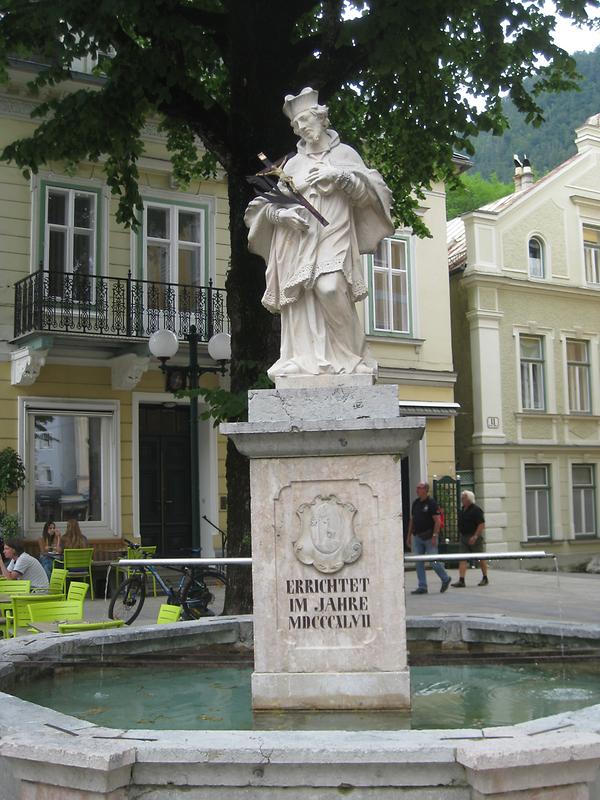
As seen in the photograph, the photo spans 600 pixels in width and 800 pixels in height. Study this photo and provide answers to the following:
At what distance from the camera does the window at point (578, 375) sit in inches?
1058

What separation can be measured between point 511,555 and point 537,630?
1.63 meters

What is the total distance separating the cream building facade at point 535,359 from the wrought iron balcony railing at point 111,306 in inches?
331

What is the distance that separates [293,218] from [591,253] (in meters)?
23.8

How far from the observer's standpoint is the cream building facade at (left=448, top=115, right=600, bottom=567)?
2494cm

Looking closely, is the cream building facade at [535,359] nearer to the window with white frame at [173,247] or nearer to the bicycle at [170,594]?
the window with white frame at [173,247]

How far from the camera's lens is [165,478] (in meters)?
20.1

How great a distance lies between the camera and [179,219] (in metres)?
20.4

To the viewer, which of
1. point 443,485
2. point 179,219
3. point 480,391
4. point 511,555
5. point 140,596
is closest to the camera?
point 511,555

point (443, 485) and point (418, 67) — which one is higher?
point (418, 67)

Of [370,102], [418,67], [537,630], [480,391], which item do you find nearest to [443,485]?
[480,391]

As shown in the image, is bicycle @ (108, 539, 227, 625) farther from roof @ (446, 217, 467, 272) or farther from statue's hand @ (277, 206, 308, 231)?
roof @ (446, 217, 467, 272)

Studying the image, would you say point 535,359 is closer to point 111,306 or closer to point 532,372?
point 532,372

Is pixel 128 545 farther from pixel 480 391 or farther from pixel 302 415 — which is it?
pixel 302 415

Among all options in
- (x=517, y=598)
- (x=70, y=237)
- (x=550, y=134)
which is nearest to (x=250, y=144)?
(x=70, y=237)
